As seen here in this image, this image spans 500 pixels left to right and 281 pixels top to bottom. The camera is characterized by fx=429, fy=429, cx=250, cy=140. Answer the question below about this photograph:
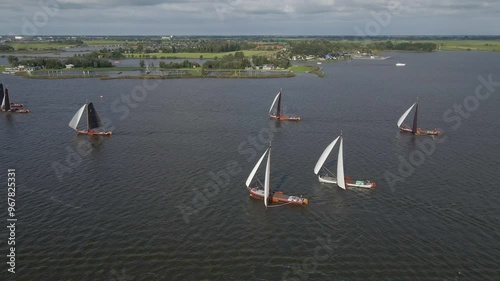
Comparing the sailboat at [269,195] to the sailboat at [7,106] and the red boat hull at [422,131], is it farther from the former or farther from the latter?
the sailboat at [7,106]

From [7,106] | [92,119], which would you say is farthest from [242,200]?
[7,106]

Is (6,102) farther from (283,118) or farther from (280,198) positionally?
(280,198)

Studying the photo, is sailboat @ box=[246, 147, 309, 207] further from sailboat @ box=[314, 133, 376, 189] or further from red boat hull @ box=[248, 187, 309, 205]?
sailboat @ box=[314, 133, 376, 189]

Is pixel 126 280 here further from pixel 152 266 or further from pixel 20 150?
pixel 20 150

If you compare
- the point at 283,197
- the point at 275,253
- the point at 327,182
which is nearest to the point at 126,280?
the point at 275,253

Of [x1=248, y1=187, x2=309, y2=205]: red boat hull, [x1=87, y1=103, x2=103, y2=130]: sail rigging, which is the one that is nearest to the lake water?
[x1=248, y1=187, x2=309, y2=205]: red boat hull

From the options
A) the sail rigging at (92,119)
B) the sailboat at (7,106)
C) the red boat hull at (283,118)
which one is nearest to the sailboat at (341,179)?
the red boat hull at (283,118)

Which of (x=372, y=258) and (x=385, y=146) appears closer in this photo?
(x=372, y=258)

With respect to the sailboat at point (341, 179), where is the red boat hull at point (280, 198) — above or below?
below
